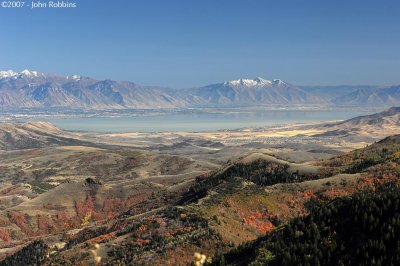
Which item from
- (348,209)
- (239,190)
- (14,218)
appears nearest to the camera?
(348,209)

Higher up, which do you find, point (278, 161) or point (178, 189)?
point (278, 161)

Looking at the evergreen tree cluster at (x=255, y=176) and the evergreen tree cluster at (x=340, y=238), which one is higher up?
the evergreen tree cluster at (x=340, y=238)

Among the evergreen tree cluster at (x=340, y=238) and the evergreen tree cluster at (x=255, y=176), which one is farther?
the evergreen tree cluster at (x=255, y=176)

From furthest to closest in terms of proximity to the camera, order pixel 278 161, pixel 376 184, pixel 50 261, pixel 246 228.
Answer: pixel 278 161
pixel 376 184
pixel 246 228
pixel 50 261

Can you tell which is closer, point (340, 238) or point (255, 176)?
point (340, 238)

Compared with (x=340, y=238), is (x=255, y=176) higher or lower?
lower

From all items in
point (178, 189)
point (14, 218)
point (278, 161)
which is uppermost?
point (278, 161)

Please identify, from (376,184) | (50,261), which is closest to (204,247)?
(50,261)

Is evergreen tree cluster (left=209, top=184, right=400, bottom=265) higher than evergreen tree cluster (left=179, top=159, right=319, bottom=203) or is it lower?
higher

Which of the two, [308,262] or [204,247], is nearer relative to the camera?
[308,262]

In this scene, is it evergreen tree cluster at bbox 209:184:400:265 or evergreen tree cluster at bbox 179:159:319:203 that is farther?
evergreen tree cluster at bbox 179:159:319:203

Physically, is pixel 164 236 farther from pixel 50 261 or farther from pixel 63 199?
pixel 63 199
